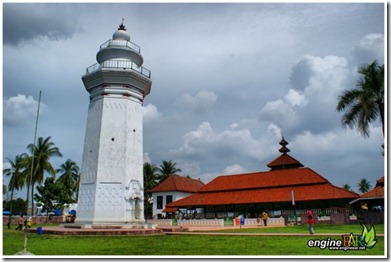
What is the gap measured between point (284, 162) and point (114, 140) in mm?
23292

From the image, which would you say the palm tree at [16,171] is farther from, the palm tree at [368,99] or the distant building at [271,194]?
the palm tree at [368,99]

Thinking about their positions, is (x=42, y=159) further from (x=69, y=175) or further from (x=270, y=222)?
(x=270, y=222)

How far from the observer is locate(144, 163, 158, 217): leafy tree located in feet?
155

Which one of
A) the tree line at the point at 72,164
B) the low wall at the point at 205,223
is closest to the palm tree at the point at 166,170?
the tree line at the point at 72,164

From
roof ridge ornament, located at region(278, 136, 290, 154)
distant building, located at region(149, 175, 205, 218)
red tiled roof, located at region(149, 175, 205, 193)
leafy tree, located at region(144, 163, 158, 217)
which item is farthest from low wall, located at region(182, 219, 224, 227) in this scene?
leafy tree, located at region(144, 163, 158, 217)

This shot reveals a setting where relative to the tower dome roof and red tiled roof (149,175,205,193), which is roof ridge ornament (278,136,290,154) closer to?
red tiled roof (149,175,205,193)

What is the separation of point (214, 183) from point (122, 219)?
19.7m

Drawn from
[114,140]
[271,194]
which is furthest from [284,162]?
[114,140]

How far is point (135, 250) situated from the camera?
1068 centimetres

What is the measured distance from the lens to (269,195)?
29953 mm

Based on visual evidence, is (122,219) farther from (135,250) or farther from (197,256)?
(197,256)

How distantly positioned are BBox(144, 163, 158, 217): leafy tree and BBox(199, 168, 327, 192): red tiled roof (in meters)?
13.4

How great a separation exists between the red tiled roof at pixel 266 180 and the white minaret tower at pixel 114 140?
53.7 ft

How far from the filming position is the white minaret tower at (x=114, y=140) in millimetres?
17688
